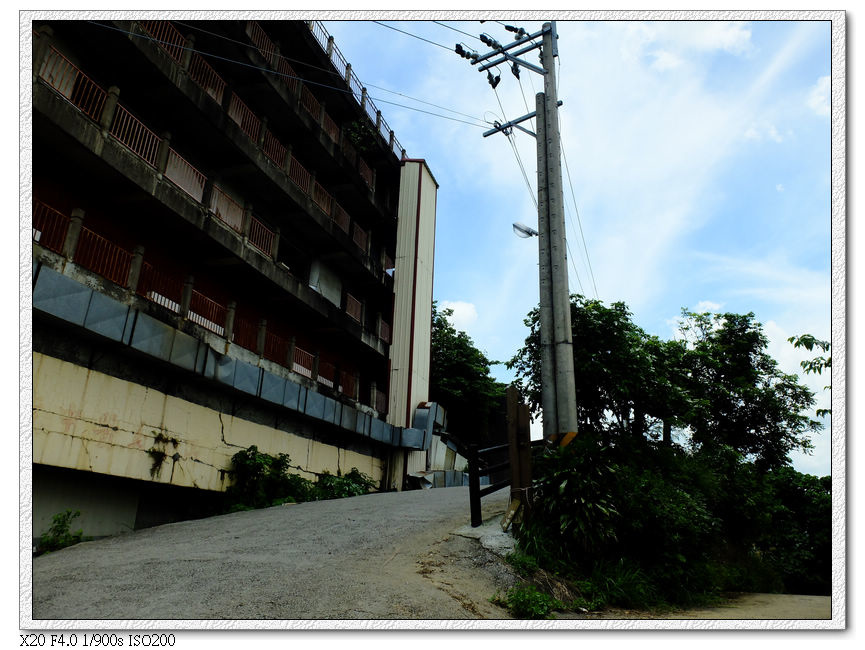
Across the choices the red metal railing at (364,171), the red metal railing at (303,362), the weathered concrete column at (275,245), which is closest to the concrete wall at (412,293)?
the red metal railing at (364,171)

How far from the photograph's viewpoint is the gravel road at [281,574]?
4570 millimetres

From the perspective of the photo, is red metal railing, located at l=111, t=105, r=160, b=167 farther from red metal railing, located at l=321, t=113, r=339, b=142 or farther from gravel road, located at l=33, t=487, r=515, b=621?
gravel road, located at l=33, t=487, r=515, b=621

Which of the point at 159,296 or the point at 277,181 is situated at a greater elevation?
the point at 277,181

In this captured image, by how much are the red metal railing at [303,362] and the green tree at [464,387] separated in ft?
42.0

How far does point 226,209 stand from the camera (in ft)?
48.4

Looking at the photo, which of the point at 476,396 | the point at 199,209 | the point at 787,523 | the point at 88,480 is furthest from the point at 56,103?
the point at 476,396

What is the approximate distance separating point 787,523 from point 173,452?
12.7 metres

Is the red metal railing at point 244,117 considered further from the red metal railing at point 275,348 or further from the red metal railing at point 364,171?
the red metal railing at point 364,171

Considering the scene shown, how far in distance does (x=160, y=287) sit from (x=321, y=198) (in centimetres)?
730

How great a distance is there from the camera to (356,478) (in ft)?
57.3

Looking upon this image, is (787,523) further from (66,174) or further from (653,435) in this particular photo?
(66,174)

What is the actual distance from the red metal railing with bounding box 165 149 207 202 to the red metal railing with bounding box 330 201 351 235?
5646 millimetres

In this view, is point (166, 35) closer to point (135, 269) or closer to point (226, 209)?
point (226, 209)

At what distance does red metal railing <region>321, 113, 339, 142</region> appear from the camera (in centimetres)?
1901
